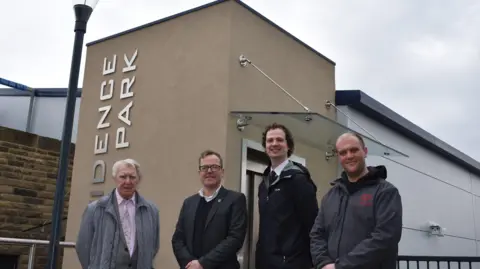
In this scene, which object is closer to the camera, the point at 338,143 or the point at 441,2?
the point at 338,143

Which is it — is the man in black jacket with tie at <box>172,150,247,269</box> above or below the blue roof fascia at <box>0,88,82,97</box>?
below

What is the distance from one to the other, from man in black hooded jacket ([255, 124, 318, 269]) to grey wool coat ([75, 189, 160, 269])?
30.4 inches

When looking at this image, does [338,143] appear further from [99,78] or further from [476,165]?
[476,165]

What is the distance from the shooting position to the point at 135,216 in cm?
356

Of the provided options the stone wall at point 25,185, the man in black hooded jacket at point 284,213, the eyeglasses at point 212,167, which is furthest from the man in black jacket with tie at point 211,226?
the stone wall at point 25,185

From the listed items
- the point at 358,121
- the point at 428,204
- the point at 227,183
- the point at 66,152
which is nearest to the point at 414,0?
the point at 358,121

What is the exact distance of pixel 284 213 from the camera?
3314 millimetres

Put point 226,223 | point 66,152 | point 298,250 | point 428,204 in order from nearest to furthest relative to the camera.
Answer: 1. point 66,152
2. point 298,250
3. point 226,223
4. point 428,204

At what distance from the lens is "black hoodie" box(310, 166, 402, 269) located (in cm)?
263

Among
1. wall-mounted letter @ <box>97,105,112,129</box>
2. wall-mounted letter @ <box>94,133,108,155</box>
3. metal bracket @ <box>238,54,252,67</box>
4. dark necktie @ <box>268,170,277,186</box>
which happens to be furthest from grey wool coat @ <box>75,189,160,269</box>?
wall-mounted letter @ <box>97,105,112,129</box>

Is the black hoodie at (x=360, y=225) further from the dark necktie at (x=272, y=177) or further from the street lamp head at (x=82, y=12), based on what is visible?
the street lamp head at (x=82, y=12)

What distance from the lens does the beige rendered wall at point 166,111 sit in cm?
571

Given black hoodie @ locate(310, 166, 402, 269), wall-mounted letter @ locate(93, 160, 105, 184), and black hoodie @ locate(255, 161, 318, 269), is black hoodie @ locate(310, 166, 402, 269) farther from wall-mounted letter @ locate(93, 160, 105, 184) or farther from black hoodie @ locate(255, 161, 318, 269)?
wall-mounted letter @ locate(93, 160, 105, 184)

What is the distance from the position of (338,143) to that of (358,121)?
4.89 metres
